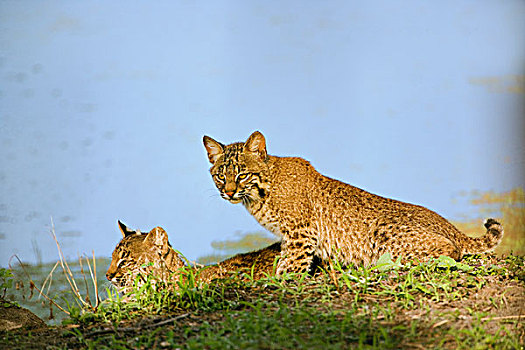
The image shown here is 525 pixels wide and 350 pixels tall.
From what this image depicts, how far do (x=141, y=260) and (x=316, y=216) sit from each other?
2.14 m

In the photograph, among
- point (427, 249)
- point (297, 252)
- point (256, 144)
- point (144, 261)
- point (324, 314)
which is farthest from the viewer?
point (256, 144)

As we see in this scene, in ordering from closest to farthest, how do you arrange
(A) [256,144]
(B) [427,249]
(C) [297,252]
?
(B) [427,249], (C) [297,252], (A) [256,144]

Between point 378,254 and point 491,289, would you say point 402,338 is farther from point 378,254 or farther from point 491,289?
point 378,254

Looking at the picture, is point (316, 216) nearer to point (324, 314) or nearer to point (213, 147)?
point (213, 147)

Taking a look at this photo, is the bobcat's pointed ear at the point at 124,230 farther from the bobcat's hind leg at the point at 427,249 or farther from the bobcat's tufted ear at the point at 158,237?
the bobcat's hind leg at the point at 427,249

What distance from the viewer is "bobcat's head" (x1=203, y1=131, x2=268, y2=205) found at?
6.84 meters

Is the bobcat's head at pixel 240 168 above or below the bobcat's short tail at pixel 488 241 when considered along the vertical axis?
above

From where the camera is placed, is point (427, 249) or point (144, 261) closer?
point (144, 261)

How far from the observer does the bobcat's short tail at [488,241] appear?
6809mm

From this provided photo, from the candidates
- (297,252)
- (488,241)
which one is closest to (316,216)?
(297,252)

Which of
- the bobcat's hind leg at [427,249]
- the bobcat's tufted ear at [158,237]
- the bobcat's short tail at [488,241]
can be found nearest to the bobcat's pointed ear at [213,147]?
the bobcat's tufted ear at [158,237]

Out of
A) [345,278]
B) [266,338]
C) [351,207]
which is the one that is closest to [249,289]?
[345,278]

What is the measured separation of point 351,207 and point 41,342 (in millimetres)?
3743

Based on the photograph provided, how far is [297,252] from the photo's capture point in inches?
268
